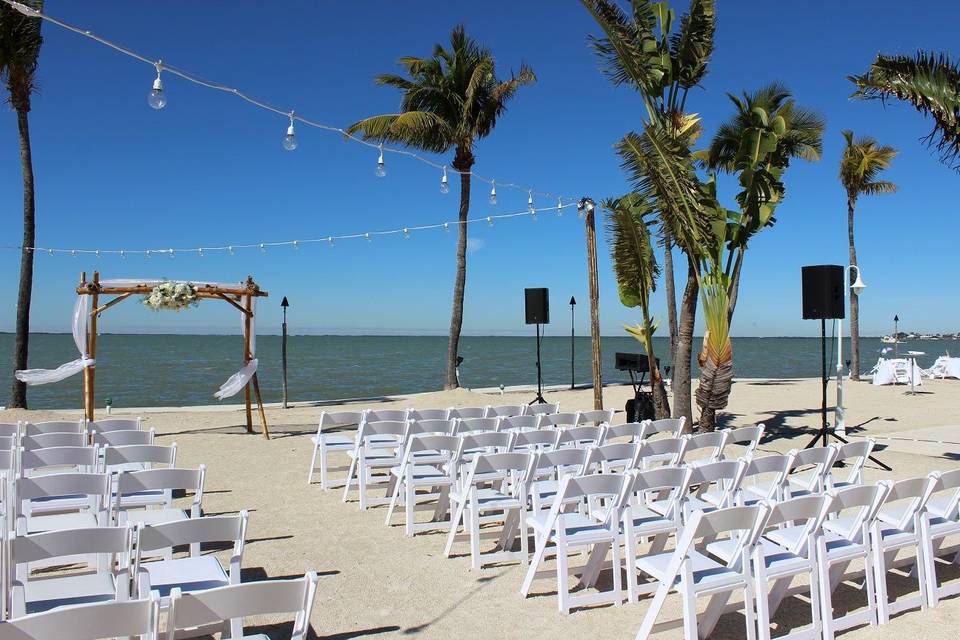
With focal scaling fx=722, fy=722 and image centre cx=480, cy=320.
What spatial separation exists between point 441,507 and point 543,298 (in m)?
9.66

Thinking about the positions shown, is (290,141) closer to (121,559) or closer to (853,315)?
(121,559)

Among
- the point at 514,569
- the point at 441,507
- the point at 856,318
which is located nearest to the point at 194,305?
the point at 441,507

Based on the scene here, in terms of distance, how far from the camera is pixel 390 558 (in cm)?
501

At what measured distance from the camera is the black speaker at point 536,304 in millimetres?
15188

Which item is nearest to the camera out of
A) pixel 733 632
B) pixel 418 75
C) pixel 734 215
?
pixel 733 632

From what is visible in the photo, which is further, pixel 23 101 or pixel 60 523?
pixel 23 101

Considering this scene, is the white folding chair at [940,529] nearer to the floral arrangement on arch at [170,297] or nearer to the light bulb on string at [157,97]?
the light bulb on string at [157,97]

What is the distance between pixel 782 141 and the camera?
424 inches

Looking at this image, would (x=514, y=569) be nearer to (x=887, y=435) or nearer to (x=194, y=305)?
(x=194, y=305)

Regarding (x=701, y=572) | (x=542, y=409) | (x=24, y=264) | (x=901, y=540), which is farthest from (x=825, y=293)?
(x=24, y=264)

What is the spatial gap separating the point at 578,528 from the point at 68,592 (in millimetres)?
2644

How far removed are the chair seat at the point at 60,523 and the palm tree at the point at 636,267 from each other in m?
8.71

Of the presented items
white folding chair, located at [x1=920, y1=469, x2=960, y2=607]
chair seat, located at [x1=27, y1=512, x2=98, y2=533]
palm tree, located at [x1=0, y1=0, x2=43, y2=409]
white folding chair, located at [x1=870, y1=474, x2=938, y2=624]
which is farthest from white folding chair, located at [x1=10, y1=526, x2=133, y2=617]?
palm tree, located at [x1=0, y1=0, x2=43, y2=409]

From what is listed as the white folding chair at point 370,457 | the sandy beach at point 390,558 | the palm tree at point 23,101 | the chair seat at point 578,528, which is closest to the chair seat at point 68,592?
the sandy beach at point 390,558
